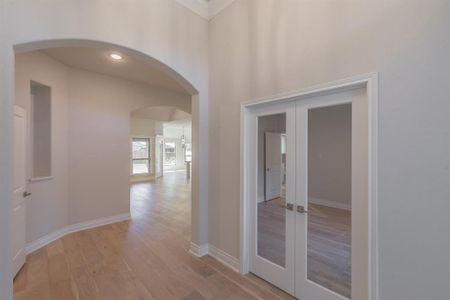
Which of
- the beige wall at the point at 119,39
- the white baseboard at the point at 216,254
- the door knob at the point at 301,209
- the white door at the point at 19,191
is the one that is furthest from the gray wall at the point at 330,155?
the white door at the point at 19,191

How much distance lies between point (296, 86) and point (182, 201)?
514 centimetres

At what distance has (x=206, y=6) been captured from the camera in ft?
9.95

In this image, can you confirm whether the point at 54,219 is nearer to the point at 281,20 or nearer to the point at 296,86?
the point at 296,86

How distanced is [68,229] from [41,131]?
6.20 feet

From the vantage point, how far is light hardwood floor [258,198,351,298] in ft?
6.38

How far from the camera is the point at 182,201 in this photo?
6.17 metres

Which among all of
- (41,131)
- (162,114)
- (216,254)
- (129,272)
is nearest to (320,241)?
(216,254)

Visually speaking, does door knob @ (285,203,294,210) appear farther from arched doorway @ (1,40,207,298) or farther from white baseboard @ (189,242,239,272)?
arched doorway @ (1,40,207,298)

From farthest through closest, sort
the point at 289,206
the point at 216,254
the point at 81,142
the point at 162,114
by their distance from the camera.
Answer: the point at 162,114
the point at 81,142
the point at 216,254
the point at 289,206

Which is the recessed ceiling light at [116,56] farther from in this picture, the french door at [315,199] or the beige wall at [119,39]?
the french door at [315,199]

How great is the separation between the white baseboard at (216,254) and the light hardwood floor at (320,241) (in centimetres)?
42

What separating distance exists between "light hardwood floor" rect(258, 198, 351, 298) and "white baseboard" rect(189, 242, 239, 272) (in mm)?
419

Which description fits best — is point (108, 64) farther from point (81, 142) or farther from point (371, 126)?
point (371, 126)

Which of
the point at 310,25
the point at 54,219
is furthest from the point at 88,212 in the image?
the point at 310,25
